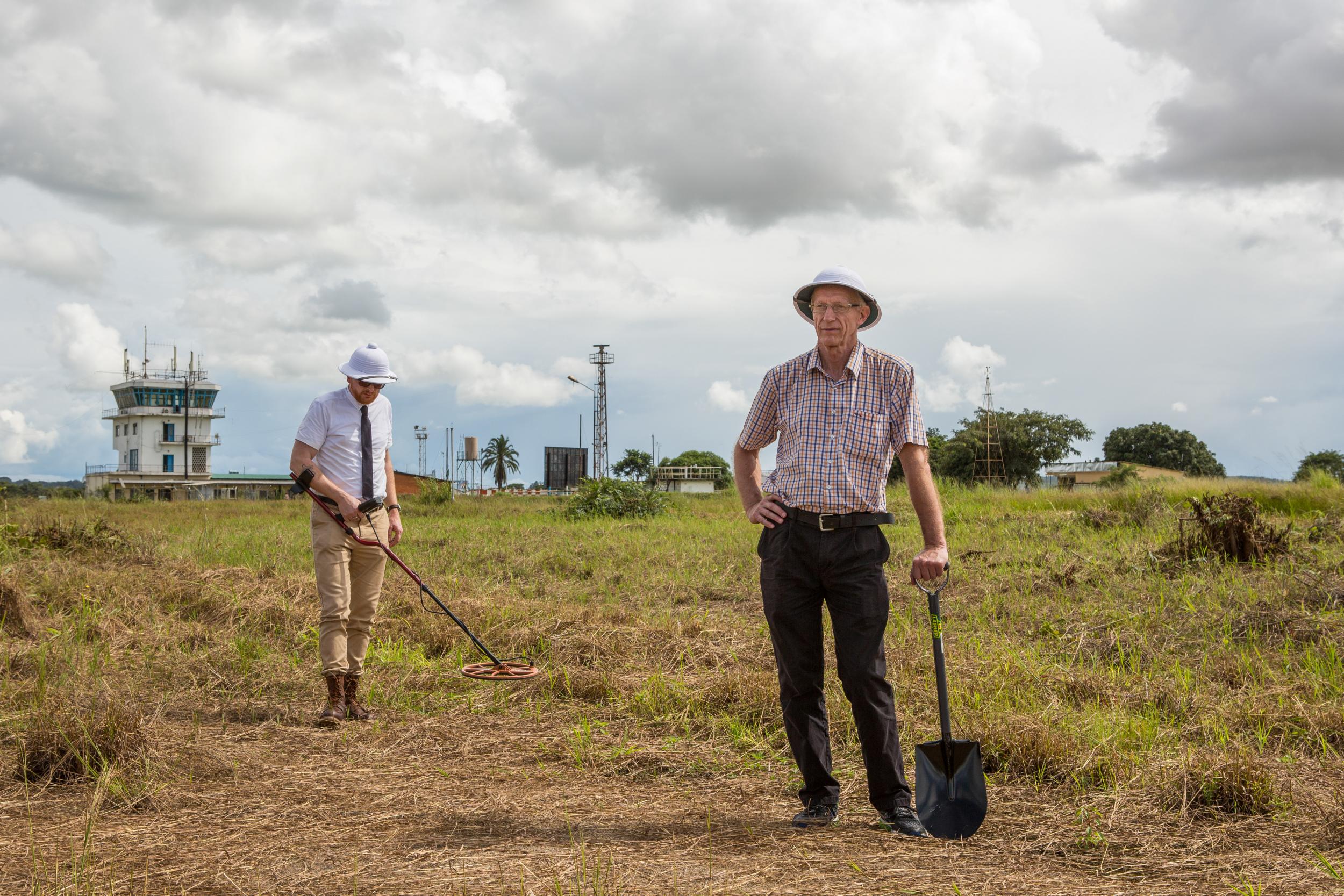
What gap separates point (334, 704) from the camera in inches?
231

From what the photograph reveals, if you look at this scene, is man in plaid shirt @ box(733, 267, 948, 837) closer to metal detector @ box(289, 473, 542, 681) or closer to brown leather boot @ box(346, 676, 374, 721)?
metal detector @ box(289, 473, 542, 681)

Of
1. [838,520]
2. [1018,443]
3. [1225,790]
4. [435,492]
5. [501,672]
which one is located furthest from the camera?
[1018,443]

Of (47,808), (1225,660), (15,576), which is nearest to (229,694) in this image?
(47,808)

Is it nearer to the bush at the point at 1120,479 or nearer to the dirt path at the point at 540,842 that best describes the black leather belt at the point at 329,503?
the dirt path at the point at 540,842

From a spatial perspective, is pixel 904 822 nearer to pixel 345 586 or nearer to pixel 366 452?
pixel 345 586

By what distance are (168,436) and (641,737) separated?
273ft

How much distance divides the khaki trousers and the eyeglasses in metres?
3.15

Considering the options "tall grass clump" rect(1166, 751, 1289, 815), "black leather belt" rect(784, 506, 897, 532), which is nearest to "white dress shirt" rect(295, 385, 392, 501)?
"black leather belt" rect(784, 506, 897, 532)

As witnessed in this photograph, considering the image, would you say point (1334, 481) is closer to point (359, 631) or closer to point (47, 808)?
point (359, 631)

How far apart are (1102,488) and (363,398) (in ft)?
58.3

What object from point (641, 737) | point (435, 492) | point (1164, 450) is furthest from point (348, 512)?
point (1164, 450)

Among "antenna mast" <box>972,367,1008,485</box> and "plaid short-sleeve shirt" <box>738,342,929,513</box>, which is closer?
"plaid short-sleeve shirt" <box>738,342,929,513</box>

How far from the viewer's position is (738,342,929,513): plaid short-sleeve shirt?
385 centimetres

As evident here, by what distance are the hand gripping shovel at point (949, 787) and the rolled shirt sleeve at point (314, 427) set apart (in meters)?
3.66
